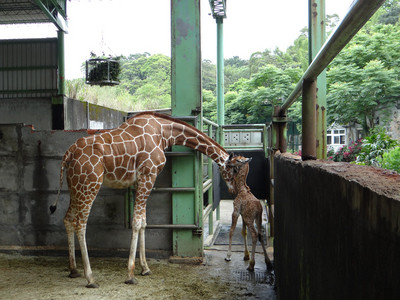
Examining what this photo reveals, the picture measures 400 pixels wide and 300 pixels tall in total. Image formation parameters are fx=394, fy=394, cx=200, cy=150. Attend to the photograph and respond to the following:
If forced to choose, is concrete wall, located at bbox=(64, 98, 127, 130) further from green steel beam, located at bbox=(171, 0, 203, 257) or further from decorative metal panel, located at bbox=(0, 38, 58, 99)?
green steel beam, located at bbox=(171, 0, 203, 257)

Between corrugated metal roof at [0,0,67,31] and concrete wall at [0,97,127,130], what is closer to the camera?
corrugated metal roof at [0,0,67,31]

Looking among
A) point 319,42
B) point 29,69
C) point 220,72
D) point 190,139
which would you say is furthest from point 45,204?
point 220,72

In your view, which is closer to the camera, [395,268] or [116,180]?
[395,268]

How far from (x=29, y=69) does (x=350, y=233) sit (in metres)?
11.0

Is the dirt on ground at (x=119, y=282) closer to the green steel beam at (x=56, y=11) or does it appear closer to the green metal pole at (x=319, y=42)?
the green metal pole at (x=319, y=42)

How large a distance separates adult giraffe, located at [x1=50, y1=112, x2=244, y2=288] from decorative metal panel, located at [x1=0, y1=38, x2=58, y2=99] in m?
7.01

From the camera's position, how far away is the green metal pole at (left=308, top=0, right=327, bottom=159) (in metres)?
2.73

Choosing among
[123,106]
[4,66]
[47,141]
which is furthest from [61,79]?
[47,141]

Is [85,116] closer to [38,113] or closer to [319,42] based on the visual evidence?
[38,113]

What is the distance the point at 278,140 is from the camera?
3998 mm

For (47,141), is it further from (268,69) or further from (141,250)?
(268,69)

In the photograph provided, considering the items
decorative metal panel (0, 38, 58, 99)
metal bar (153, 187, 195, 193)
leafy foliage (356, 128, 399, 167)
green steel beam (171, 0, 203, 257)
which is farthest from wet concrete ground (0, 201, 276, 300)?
decorative metal panel (0, 38, 58, 99)

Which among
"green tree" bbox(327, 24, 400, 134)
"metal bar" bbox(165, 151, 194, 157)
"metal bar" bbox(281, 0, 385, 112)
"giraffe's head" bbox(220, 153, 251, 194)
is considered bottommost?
"giraffe's head" bbox(220, 153, 251, 194)

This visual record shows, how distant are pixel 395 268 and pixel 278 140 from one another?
11.4 feet
